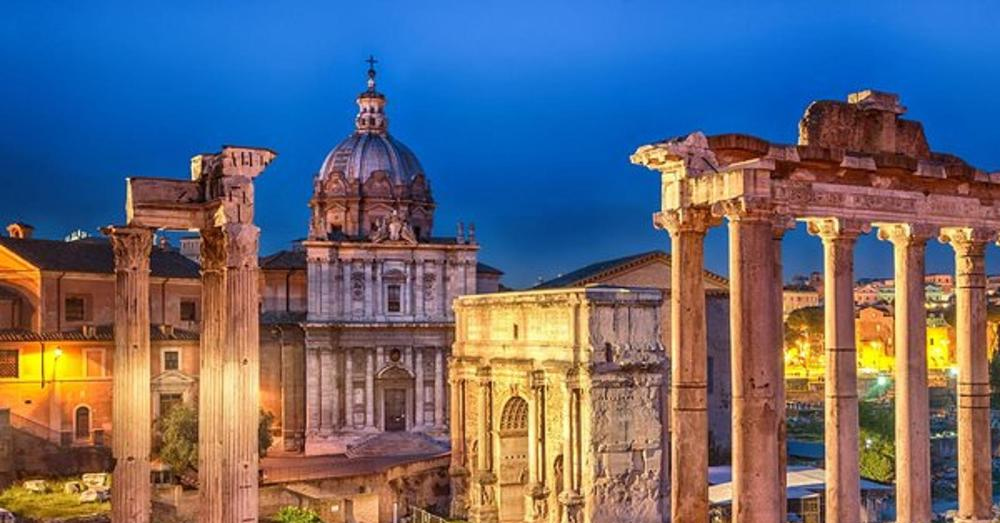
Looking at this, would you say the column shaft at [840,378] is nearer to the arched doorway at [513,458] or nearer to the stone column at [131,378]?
the stone column at [131,378]

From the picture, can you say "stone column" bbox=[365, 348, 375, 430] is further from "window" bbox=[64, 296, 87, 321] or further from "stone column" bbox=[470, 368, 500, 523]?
"window" bbox=[64, 296, 87, 321]

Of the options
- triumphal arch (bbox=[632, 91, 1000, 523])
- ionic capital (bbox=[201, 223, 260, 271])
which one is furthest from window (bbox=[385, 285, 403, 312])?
triumphal arch (bbox=[632, 91, 1000, 523])

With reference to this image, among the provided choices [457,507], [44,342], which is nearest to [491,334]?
[457,507]

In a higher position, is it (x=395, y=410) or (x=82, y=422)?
(x=82, y=422)

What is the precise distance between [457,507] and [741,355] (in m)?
27.1

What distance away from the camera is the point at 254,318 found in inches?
770

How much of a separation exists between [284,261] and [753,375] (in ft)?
129

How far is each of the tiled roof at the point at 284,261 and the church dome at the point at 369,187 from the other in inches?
84.8

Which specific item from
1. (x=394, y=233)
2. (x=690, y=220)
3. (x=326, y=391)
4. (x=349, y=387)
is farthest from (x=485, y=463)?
(x=690, y=220)

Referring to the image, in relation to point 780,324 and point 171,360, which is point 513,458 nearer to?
point 171,360

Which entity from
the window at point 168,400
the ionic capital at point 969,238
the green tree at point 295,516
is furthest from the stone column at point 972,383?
the window at point 168,400

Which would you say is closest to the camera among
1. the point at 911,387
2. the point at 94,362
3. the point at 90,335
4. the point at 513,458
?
the point at 911,387

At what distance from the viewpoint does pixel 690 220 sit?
1516cm

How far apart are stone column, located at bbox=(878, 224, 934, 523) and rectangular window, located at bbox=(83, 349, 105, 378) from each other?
108 ft
